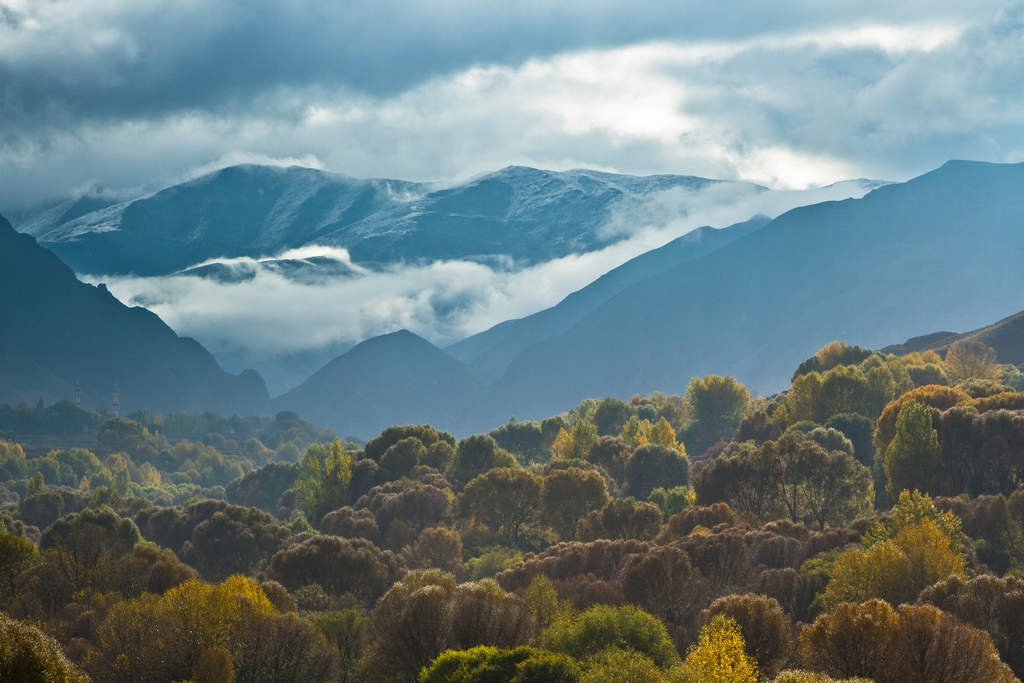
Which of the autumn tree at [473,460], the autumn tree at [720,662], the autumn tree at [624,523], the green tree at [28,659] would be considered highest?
the green tree at [28,659]

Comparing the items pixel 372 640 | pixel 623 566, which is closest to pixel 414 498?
pixel 623 566

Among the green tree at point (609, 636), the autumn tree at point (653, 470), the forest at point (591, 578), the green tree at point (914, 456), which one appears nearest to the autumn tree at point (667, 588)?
the forest at point (591, 578)

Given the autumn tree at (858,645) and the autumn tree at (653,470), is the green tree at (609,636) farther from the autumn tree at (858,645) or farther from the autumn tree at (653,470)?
the autumn tree at (653,470)

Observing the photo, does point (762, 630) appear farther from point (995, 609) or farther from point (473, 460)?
point (473, 460)

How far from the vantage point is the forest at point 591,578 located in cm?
7000

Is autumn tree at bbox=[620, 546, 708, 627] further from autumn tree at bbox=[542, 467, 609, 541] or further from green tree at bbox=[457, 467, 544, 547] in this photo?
green tree at bbox=[457, 467, 544, 547]

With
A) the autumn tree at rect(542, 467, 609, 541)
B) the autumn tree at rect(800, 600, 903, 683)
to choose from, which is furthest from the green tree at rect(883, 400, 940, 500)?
the autumn tree at rect(800, 600, 903, 683)

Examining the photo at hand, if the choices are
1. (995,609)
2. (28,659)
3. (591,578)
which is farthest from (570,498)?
(28,659)

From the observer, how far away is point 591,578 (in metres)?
107

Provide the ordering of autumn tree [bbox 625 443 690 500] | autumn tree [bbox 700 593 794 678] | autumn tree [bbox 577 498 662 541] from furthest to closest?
1. autumn tree [bbox 625 443 690 500]
2. autumn tree [bbox 577 498 662 541]
3. autumn tree [bbox 700 593 794 678]

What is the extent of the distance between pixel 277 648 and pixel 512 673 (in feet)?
82.9

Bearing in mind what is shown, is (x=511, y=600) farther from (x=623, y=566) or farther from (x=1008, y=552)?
(x=1008, y=552)

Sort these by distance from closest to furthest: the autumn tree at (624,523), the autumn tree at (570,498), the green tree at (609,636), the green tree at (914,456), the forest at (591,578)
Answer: the forest at (591,578), the green tree at (609,636), the autumn tree at (624,523), the green tree at (914,456), the autumn tree at (570,498)

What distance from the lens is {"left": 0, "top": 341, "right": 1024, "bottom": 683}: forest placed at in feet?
230
